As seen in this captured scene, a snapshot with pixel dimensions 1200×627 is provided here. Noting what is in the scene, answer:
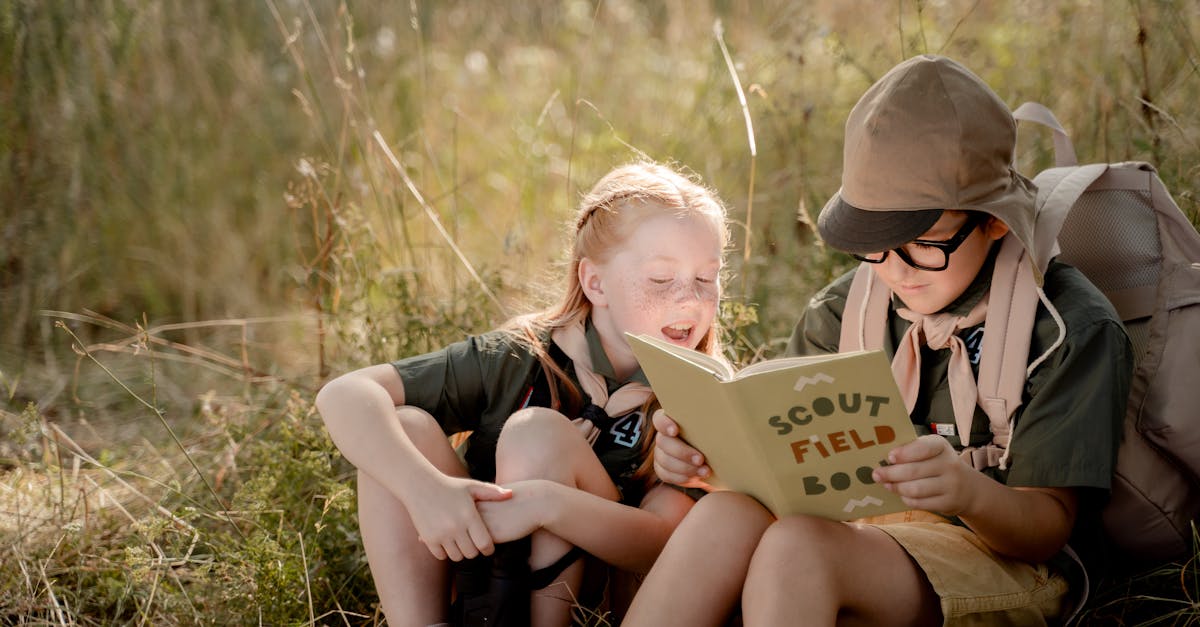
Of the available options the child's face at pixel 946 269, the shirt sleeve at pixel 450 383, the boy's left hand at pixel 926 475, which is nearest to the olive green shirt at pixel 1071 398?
the child's face at pixel 946 269

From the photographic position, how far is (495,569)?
241cm

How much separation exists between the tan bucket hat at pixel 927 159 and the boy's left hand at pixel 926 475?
1.52 ft

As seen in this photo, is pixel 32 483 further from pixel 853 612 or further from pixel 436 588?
pixel 853 612

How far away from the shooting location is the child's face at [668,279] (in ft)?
8.93

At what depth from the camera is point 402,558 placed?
252 centimetres

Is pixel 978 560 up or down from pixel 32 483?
up

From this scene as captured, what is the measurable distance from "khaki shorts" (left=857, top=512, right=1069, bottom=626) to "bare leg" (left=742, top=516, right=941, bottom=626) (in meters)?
0.05

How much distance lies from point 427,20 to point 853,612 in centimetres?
441

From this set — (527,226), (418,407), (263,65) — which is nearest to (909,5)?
(527,226)

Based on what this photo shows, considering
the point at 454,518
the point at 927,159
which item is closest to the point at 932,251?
the point at 927,159

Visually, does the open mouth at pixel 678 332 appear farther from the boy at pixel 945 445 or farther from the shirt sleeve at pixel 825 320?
the boy at pixel 945 445

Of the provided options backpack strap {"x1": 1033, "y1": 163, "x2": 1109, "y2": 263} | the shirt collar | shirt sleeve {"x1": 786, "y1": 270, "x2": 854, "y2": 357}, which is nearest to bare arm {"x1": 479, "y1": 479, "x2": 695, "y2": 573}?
the shirt collar

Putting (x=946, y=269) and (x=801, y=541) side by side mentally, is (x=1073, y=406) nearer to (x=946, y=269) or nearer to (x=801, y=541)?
(x=946, y=269)

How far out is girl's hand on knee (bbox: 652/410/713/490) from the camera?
2.33 metres
